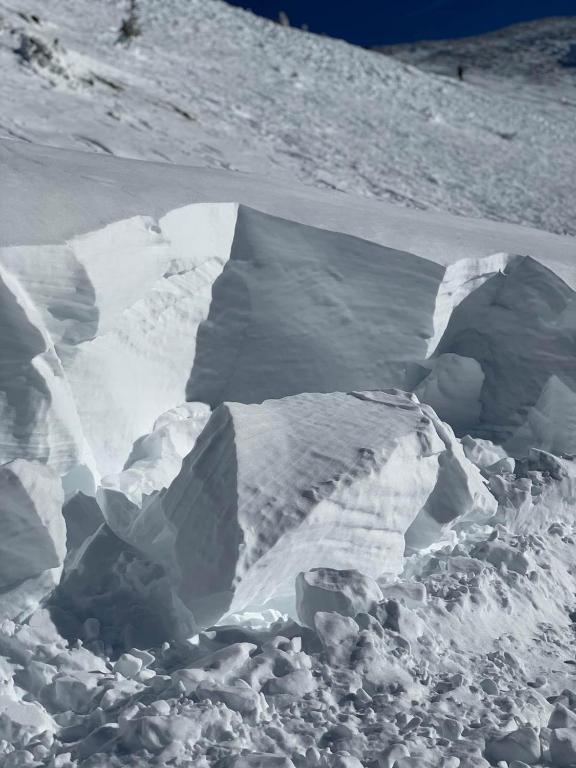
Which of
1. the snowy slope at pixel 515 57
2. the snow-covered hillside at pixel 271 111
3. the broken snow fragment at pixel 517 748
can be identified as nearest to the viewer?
the broken snow fragment at pixel 517 748

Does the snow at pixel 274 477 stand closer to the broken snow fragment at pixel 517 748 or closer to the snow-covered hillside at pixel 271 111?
the broken snow fragment at pixel 517 748

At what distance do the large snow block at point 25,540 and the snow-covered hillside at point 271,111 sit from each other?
223 cm

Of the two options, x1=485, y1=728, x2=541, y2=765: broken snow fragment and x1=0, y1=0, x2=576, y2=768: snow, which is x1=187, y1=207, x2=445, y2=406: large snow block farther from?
x1=485, y1=728, x2=541, y2=765: broken snow fragment

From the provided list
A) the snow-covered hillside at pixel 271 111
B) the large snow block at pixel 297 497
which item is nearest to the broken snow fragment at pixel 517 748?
the large snow block at pixel 297 497

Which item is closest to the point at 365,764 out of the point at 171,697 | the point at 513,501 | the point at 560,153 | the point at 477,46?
the point at 171,697

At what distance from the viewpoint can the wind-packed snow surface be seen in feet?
5.01

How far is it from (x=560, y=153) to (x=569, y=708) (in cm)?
625

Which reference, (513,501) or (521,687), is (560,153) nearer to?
(513,501)

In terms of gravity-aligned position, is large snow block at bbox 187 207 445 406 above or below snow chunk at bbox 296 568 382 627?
above

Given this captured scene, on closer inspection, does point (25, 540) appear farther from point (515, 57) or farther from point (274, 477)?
point (515, 57)

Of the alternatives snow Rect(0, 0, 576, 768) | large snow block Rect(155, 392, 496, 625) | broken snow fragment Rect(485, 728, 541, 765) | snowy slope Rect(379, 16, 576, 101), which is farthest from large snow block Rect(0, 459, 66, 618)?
snowy slope Rect(379, 16, 576, 101)

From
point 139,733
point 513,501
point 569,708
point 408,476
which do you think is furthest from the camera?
point 513,501

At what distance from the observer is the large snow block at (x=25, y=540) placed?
5.89ft

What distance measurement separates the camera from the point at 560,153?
23.3 feet
